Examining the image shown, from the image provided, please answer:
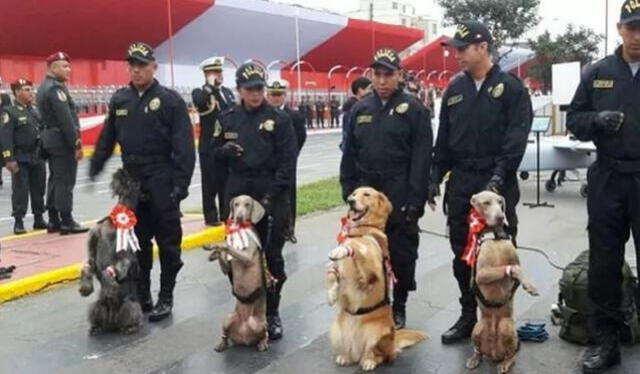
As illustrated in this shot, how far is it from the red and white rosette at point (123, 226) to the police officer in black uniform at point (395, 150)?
179 centimetres

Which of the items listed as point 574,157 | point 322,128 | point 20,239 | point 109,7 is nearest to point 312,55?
point 322,128

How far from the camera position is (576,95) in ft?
16.4

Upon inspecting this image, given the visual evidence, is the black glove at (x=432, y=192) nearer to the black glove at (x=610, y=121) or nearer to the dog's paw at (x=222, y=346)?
the black glove at (x=610, y=121)

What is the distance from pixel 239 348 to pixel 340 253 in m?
1.34

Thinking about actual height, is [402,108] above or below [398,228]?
above

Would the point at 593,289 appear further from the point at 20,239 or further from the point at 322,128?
the point at 322,128

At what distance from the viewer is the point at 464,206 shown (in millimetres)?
5395

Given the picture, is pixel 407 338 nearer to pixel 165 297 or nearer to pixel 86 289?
pixel 165 297

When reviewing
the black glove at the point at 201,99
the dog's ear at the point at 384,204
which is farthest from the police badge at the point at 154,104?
the black glove at the point at 201,99

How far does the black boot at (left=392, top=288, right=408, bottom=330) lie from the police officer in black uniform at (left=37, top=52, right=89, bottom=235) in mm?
5202

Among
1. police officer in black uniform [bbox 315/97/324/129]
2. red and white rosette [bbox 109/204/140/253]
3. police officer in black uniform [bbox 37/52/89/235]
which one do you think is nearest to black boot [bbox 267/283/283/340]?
red and white rosette [bbox 109/204/140/253]

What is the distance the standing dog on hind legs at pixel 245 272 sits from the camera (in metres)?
5.41

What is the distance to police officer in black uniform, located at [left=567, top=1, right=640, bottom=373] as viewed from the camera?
15.3ft

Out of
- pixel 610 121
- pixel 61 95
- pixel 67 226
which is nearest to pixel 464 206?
pixel 610 121
